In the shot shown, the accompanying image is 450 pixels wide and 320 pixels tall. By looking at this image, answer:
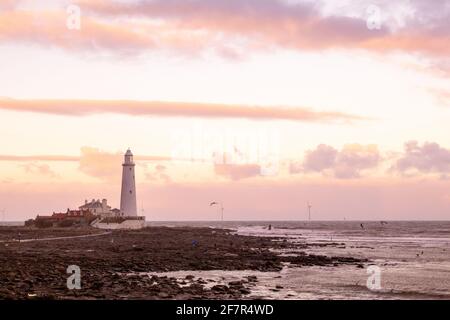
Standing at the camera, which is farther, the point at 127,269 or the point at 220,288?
the point at 127,269

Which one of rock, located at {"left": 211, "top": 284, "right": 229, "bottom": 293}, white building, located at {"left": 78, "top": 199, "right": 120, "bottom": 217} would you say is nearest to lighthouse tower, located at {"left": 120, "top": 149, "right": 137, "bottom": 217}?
white building, located at {"left": 78, "top": 199, "right": 120, "bottom": 217}

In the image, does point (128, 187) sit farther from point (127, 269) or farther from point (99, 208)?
point (127, 269)

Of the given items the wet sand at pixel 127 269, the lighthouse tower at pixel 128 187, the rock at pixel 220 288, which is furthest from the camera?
the lighthouse tower at pixel 128 187

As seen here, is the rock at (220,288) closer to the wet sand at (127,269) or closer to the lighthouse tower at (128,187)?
the wet sand at (127,269)

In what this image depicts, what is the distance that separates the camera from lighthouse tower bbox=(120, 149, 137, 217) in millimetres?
107125

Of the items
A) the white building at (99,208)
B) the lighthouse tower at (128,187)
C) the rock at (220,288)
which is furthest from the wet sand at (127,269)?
the white building at (99,208)

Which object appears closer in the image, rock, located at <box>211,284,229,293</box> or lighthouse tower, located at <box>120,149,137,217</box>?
rock, located at <box>211,284,229,293</box>

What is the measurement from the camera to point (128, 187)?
107312mm

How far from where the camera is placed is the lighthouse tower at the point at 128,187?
107 meters

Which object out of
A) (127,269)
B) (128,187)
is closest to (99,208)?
(128,187)

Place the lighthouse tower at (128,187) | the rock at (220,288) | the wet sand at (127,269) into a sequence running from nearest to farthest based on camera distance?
the wet sand at (127,269)
the rock at (220,288)
the lighthouse tower at (128,187)

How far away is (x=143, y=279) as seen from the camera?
1433 inches

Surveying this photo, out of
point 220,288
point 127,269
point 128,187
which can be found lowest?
point 220,288

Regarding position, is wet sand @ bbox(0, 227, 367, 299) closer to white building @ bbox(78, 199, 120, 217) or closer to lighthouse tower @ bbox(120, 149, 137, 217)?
lighthouse tower @ bbox(120, 149, 137, 217)
